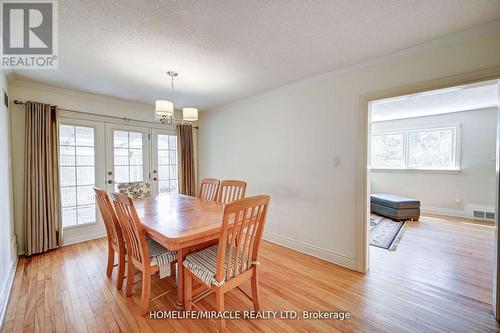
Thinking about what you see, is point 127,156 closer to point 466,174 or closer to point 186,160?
point 186,160

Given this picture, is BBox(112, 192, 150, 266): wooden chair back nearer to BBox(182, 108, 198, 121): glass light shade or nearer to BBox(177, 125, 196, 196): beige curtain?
BBox(182, 108, 198, 121): glass light shade

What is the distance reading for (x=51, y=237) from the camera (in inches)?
113

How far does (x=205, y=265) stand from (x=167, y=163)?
3.22m

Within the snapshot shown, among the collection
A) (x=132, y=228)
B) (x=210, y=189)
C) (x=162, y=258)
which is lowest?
(x=162, y=258)

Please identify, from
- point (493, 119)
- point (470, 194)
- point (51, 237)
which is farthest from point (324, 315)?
point (493, 119)

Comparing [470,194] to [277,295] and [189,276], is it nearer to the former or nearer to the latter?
[277,295]

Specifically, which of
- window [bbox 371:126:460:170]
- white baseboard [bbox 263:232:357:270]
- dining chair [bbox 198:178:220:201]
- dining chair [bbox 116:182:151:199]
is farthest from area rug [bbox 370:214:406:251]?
dining chair [bbox 116:182:151:199]

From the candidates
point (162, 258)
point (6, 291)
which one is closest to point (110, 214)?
point (162, 258)

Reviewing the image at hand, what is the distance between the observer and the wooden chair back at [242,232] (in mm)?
1337

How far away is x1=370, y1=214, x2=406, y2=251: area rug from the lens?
122 inches

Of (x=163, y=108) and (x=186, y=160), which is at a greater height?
(x=163, y=108)

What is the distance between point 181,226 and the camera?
63.5 inches

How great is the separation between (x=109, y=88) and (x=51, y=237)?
91.7 inches

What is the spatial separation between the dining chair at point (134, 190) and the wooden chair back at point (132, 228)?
3.83ft
